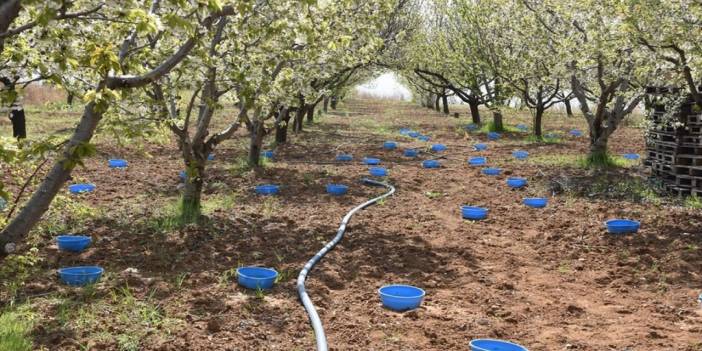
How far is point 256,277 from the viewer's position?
5.56 m

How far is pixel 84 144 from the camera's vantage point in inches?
123

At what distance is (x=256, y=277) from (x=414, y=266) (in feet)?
5.36

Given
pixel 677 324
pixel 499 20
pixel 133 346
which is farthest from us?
pixel 499 20

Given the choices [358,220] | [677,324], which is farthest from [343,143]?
[677,324]

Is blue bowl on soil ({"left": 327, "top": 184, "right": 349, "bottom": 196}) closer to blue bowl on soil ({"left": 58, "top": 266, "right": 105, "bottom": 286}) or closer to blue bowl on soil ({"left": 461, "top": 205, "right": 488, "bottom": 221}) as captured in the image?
blue bowl on soil ({"left": 461, "top": 205, "right": 488, "bottom": 221})

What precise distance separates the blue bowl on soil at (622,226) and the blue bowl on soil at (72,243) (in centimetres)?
580

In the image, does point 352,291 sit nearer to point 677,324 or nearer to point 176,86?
point 677,324

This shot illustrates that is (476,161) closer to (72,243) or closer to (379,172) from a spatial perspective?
(379,172)

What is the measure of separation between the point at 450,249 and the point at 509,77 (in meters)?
12.6

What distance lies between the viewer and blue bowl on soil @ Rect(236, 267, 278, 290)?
5.31 m

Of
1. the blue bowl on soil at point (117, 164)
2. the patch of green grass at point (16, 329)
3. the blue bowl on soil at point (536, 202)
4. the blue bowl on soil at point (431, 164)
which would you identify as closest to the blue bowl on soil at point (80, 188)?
the blue bowl on soil at point (117, 164)

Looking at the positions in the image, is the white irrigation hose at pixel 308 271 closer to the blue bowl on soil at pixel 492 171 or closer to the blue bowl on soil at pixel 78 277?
the blue bowl on soil at pixel 78 277

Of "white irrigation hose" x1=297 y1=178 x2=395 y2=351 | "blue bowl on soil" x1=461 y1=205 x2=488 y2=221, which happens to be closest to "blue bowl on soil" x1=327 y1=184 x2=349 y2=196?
"white irrigation hose" x1=297 y1=178 x2=395 y2=351

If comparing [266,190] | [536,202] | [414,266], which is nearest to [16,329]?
[414,266]
